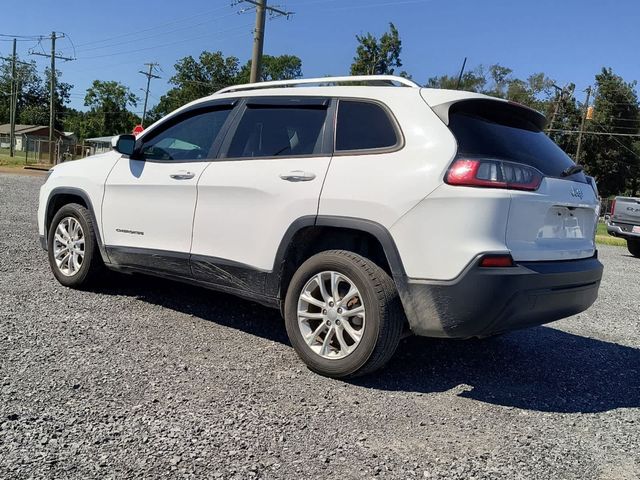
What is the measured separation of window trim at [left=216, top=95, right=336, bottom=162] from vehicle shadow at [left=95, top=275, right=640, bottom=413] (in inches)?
54.2

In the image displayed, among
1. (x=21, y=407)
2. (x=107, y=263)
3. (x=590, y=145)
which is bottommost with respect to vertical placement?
(x=21, y=407)

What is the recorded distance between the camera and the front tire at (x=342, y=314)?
3531 millimetres

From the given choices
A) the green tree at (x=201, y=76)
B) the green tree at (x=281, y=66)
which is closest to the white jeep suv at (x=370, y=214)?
the green tree at (x=201, y=76)

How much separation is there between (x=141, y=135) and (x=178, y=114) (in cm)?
Answer: 44

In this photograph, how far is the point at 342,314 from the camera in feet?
12.2

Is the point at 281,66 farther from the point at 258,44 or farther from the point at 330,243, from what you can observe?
the point at 330,243

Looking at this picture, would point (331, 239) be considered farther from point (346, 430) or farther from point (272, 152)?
point (346, 430)

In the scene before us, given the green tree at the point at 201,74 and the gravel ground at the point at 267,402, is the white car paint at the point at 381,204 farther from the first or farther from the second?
the green tree at the point at 201,74

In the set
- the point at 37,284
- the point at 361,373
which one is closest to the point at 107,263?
the point at 37,284

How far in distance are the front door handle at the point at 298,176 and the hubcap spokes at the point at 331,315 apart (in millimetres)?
634

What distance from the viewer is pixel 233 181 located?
4.26m

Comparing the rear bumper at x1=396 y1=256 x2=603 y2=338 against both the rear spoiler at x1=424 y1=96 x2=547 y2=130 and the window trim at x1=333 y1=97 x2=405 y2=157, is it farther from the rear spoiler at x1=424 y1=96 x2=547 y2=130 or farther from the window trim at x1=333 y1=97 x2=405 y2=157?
the rear spoiler at x1=424 y1=96 x2=547 y2=130

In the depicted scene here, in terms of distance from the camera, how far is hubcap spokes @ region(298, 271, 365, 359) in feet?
12.1

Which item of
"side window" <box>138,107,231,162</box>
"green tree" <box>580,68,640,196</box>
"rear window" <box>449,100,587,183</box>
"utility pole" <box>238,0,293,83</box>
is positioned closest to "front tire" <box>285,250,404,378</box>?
"rear window" <box>449,100,587,183</box>
